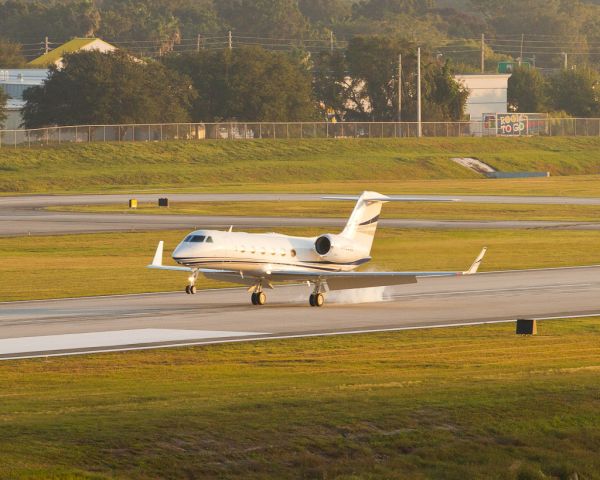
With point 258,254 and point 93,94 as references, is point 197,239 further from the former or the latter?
point 93,94

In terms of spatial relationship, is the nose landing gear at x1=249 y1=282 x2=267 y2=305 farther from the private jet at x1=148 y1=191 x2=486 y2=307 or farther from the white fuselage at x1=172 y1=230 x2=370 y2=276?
the white fuselage at x1=172 y1=230 x2=370 y2=276

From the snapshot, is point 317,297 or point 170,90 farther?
point 170,90

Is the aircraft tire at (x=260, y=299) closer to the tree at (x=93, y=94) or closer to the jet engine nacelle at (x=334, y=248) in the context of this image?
the jet engine nacelle at (x=334, y=248)

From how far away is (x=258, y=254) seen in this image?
48.5 metres

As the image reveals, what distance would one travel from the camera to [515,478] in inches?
928

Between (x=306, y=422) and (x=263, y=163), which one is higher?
(x=263, y=163)

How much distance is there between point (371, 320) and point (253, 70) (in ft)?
466

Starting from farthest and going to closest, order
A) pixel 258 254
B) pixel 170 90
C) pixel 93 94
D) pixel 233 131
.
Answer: pixel 170 90 < pixel 233 131 < pixel 93 94 < pixel 258 254

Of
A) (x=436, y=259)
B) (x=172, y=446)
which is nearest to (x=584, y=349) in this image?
(x=172, y=446)

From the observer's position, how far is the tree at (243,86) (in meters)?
188

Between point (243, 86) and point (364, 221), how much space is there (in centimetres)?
13586

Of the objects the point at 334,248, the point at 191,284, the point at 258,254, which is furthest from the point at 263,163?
the point at 191,284

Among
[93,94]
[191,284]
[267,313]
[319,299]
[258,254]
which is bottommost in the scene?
[267,313]

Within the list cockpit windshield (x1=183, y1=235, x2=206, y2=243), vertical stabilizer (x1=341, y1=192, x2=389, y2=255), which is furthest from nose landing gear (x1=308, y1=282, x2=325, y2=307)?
cockpit windshield (x1=183, y1=235, x2=206, y2=243)
